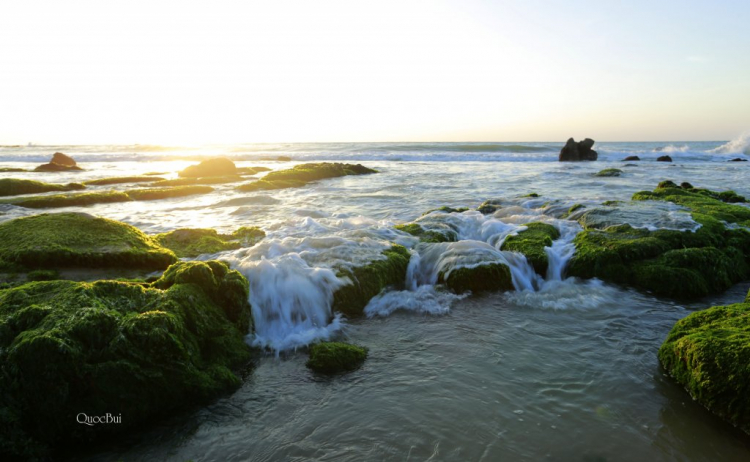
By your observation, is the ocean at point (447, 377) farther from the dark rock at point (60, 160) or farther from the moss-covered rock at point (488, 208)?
the dark rock at point (60, 160)

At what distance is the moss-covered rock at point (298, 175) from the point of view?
67.0 ft

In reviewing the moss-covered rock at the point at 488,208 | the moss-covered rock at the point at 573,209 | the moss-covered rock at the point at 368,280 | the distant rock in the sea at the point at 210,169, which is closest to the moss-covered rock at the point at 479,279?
the moss-covered rock at the point at 368,280

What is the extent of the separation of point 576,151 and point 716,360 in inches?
1805

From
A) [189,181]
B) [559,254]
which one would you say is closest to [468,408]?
[559,254]

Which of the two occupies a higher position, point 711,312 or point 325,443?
point 711,312

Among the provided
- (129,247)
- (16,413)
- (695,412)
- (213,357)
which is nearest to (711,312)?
(695,412)

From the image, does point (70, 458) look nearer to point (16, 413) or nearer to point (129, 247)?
point (16, 413)

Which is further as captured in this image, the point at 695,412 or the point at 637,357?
the point at 637,357

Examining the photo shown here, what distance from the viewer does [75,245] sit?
23.3 ft

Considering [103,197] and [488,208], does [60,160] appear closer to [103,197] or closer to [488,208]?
[103,197]

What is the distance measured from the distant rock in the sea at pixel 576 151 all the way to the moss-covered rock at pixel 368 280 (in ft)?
140

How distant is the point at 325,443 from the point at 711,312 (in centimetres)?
481

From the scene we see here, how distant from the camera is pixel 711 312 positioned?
514 centimetres

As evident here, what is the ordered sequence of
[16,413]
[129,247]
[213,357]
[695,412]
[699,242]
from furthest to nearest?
[699,242] → [129,247] → [213,357] → [695,412] → [16,413]
